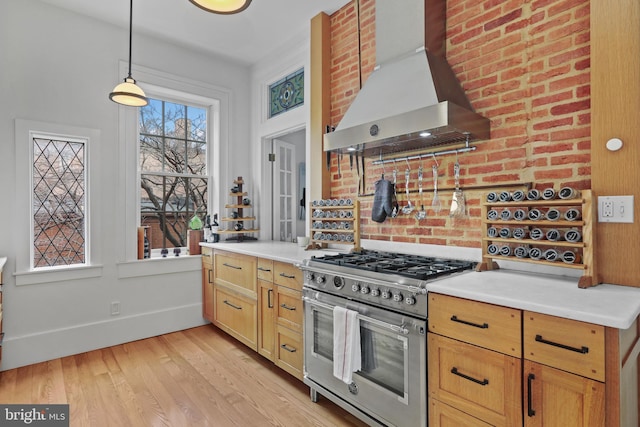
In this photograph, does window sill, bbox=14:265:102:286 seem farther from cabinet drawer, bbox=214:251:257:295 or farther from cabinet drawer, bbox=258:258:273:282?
cabinet drawer, bbox=258:258:273:282

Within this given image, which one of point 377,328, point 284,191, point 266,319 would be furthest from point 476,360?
point 284,191

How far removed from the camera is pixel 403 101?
6.77ft

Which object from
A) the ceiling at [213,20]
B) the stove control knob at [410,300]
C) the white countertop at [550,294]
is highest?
the ceiling at [213,20]

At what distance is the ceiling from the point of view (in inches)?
117

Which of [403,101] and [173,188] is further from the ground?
[403,101]

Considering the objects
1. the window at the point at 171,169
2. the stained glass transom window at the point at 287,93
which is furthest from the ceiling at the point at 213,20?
the window at the point at 171,169

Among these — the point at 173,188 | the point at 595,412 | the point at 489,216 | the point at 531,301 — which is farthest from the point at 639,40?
the point at 173,188

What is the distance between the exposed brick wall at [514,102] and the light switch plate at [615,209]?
16 cm

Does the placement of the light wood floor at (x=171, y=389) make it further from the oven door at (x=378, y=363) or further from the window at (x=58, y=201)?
the window at (x=58, y=201)

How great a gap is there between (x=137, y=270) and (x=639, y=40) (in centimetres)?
397

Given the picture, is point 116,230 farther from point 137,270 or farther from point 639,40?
point 639,40

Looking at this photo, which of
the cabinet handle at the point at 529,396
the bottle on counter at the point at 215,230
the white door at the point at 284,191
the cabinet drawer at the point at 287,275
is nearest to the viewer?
the cabinet handle at the point at 529,396

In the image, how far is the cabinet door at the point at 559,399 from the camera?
1163 mm

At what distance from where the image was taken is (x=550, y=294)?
1402 millimetres
